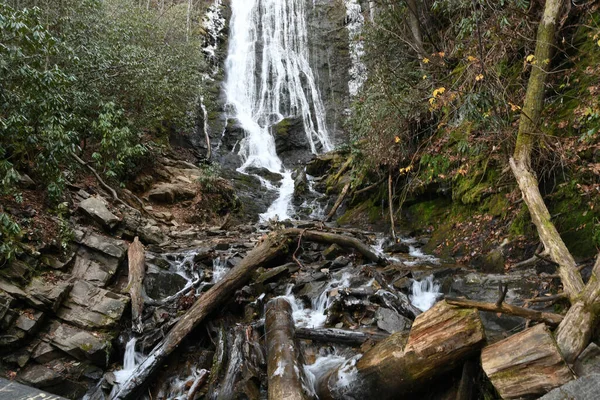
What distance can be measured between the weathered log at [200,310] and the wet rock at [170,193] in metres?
6.32

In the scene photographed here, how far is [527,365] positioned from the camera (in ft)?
7.79

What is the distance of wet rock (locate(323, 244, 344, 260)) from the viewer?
7.51 metres

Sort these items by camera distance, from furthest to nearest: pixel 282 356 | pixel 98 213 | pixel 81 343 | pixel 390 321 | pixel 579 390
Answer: pixel 98 213
pixel 81 343
pixel 390 321
pixel 282 356
pixel 579 390

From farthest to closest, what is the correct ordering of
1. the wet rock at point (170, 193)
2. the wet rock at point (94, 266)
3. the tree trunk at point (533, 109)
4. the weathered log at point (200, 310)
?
1. the wet rock at point (170, 193)
2. the wet rock at point (94, 266)
3. the tree trunk at point (533, 109)
4. the weathered log at point (200, 310)

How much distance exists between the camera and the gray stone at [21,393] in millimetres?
1772

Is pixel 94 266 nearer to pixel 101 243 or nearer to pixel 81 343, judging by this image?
pixel 101 243

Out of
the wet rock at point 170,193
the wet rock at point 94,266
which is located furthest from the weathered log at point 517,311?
the wet rock at point 170,193

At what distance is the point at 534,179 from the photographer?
183 inches

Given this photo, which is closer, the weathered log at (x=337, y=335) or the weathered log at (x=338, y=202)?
the weathered log at (x=337, y=335)

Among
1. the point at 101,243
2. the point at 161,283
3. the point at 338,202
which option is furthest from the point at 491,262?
the point at 338,202

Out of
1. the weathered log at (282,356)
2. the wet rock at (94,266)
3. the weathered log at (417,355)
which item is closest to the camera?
the weathered log at (417,355)

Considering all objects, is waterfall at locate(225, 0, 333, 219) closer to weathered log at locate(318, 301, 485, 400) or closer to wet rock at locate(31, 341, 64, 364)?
wet rock at locate(31, 341, 64, 364)

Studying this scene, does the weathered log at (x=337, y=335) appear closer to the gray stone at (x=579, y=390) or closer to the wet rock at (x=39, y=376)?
the gray stone at (x=579, y=390)

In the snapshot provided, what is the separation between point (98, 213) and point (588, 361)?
27.0 feet
